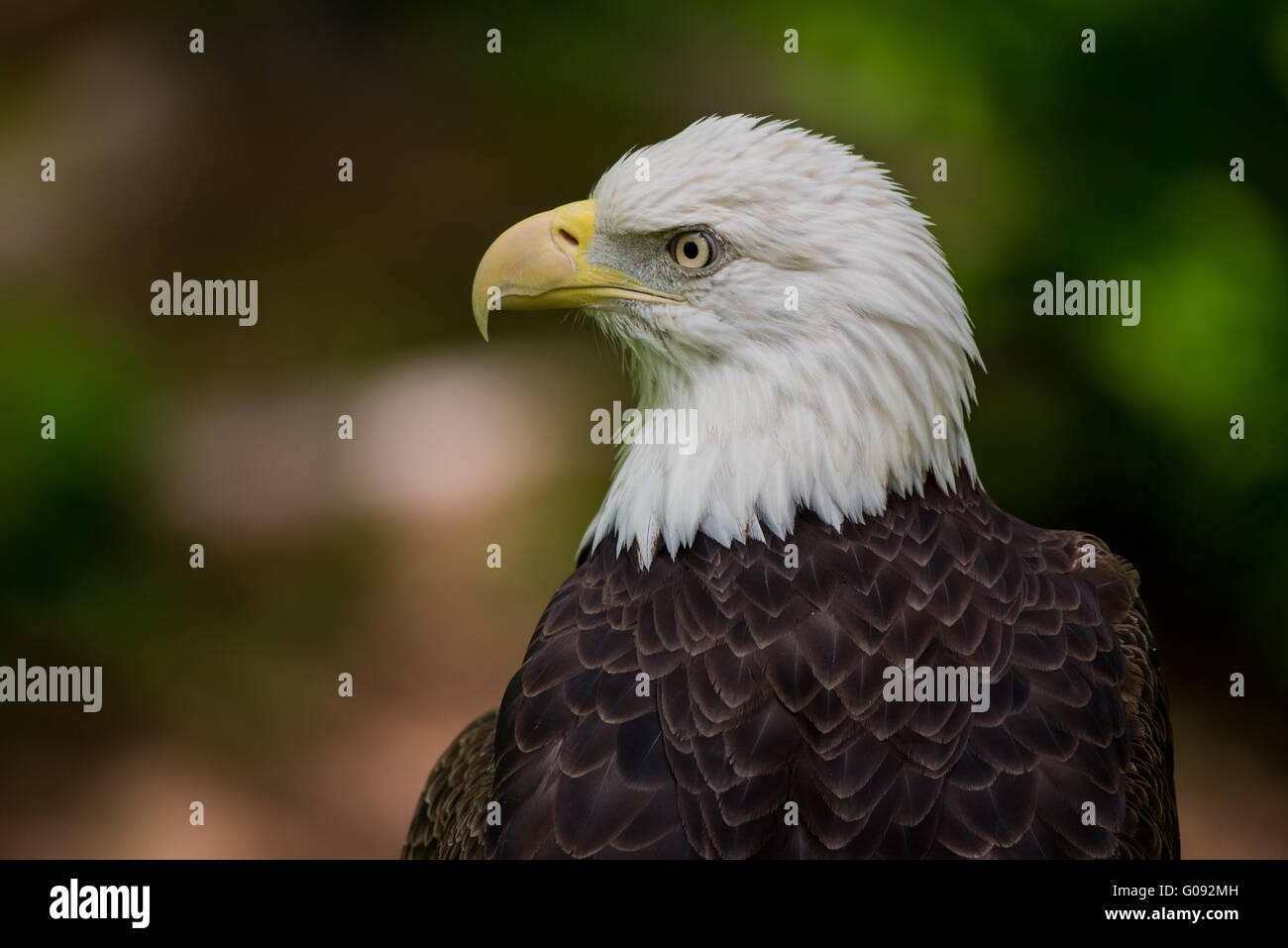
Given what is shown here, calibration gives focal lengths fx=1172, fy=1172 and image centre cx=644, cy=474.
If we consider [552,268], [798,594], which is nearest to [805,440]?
[798,594]

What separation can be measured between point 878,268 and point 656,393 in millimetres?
588

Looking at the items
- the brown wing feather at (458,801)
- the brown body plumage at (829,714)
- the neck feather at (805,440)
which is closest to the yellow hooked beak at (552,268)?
the neck feather at (805,440)

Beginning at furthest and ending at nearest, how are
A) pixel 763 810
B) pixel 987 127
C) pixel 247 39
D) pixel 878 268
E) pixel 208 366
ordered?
pixel 247 39
pixel 208 366
pixel 987 127
pixel 878 268
pixel 763 810

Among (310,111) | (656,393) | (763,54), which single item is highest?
→ (310,111)

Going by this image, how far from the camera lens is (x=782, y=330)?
2.44 meters

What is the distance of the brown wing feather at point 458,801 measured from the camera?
2.55 meters

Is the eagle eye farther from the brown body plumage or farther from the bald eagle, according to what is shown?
the brown body plumage

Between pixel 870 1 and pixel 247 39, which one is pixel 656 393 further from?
pixel 247 39

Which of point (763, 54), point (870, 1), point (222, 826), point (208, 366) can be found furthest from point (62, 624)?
point (870, 1)

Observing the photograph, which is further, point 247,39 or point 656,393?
point 247,39

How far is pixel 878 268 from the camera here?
242cm

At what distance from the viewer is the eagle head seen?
2.42 meters

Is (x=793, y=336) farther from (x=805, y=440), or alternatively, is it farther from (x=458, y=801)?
(x=458, y=801)

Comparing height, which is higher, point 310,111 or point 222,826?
point 310,111
